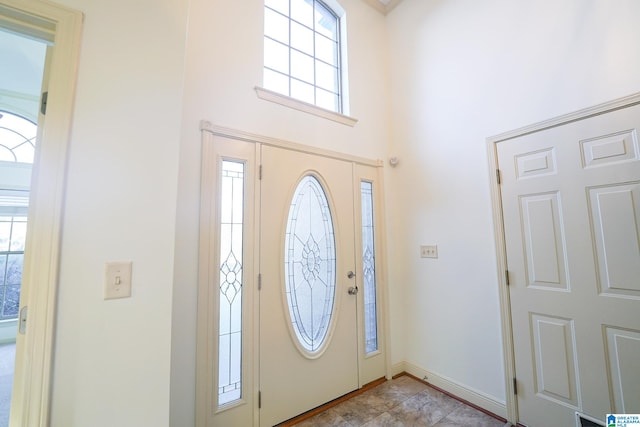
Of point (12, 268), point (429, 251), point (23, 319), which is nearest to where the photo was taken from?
point (23, 319)

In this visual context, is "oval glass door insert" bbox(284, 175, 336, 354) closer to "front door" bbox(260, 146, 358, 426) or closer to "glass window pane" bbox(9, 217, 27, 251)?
"front door" bbox(260, 146, 358, 426)

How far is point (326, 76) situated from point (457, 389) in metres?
3.17

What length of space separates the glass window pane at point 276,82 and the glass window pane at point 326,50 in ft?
1.92

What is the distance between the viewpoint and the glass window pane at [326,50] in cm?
271

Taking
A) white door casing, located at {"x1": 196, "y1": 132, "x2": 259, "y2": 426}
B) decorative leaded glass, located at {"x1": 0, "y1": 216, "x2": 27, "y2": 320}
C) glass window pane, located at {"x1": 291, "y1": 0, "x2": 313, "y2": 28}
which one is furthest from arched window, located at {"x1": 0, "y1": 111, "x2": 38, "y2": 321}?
glass window pane, located at {"x1": 291, "y1": 0, "x2": 313, "y2": 28}

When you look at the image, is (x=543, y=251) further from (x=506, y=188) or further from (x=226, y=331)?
(x=226, y=331)

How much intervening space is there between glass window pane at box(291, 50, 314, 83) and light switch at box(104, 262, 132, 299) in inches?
84.4

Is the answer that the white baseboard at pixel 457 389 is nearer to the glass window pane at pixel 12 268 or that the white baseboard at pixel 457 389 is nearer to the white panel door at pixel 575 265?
the white panel door at pixel 575 265

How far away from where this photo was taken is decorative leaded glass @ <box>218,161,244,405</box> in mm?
1780

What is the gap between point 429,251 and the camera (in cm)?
255

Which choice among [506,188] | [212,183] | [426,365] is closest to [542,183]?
[506,188]

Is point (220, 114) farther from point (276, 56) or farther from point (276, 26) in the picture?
point (276, 26)

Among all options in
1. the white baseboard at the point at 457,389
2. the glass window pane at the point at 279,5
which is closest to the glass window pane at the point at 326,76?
the glass window pane at the point at 279,5

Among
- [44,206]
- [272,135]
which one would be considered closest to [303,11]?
[272,135]
